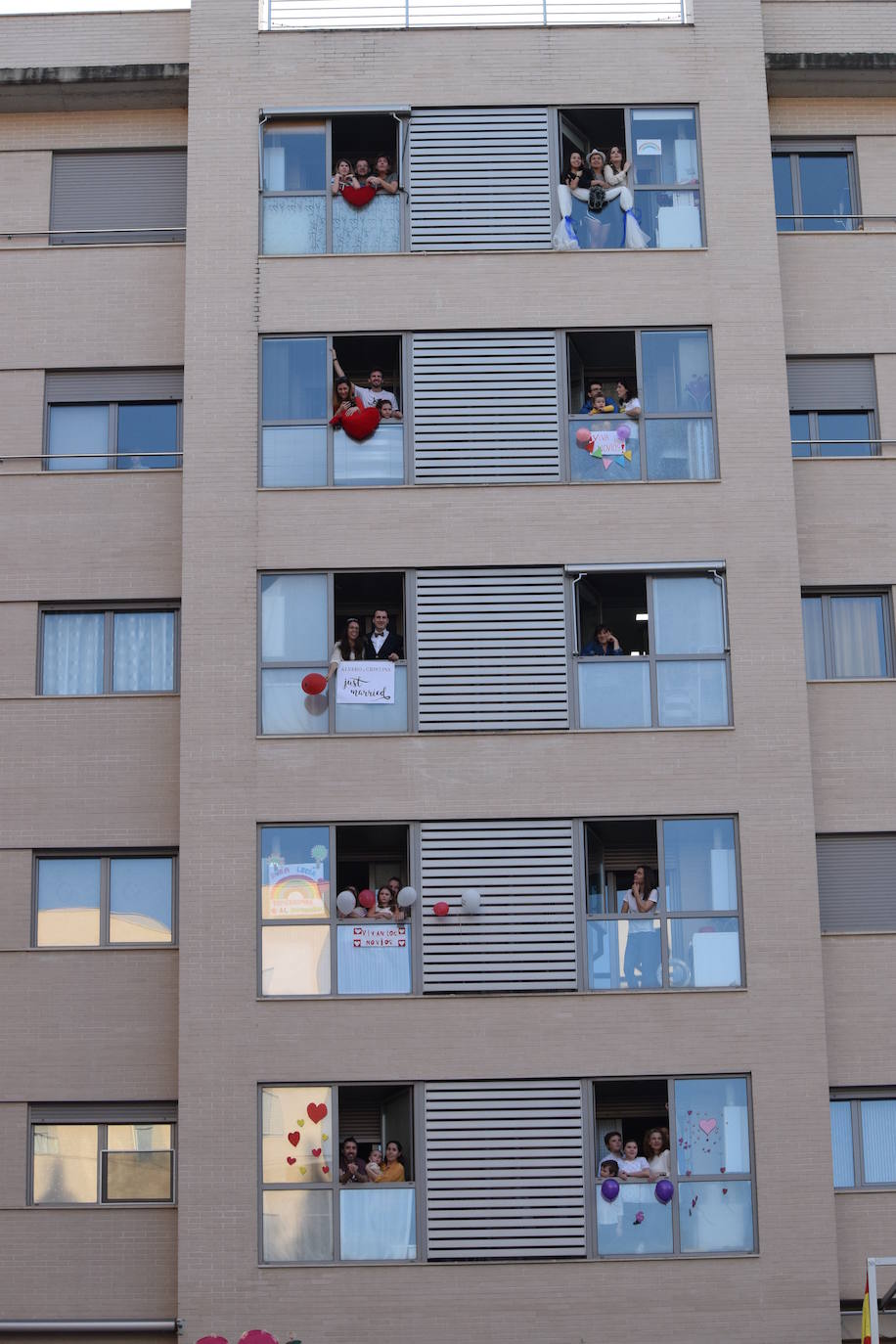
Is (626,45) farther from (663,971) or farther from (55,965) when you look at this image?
(55,965)

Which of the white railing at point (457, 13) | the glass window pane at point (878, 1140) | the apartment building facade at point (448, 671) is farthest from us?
the white railing at point (457, 13)

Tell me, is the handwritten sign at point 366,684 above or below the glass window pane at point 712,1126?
above

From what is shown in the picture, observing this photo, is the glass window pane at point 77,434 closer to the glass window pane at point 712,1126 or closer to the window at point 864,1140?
the glass window pane at point 712,1126

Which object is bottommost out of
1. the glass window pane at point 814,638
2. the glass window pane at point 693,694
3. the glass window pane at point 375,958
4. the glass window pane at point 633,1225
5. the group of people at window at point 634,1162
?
the glass window pane at point 633,1225

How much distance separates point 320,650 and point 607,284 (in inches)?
227

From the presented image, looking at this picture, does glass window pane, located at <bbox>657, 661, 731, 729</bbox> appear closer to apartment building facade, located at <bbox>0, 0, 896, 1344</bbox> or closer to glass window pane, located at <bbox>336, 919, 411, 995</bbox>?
apartment building facade, located at <bbox>0, 0, 896, 1344</bbox>

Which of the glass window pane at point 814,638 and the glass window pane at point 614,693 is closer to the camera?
the glass window pane at point 614,693

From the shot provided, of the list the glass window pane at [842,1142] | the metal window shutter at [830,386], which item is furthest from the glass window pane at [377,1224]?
the metal window shutter at [830,386]

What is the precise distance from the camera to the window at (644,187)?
22984 mm

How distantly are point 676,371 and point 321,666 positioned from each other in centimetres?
568

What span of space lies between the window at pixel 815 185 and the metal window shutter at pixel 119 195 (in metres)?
7.82

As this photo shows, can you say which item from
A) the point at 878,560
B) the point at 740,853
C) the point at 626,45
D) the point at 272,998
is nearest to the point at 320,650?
the point at 272,998

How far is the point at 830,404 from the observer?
2331 centimetres

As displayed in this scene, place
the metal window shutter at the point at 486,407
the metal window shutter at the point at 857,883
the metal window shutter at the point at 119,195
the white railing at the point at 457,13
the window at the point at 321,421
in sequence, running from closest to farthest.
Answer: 1. the metal window shutter at the point at 857,883
2. the metal window shutter at the point at 486,407
3. the window at the point at 321,421
4. the white railing at the point at 457,13
5. the metal window shutter at the point at 119,195
